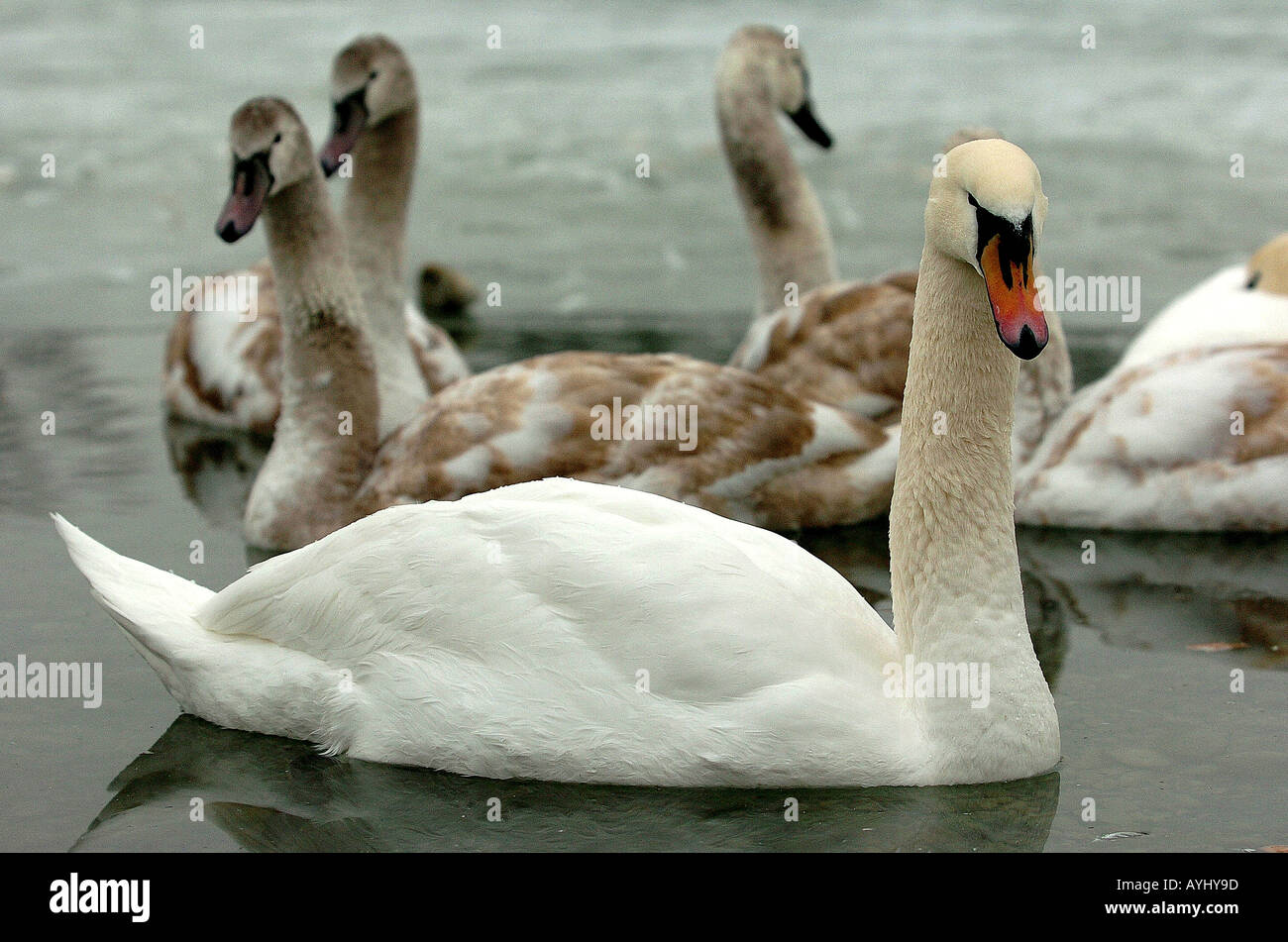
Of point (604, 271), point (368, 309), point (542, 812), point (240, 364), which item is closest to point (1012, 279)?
point (542, 812)

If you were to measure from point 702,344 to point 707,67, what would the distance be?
9.83 metres

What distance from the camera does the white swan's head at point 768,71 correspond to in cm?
980

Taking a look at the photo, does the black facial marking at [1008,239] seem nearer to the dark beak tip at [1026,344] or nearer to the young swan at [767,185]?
the dark beak tip at [1026,344]

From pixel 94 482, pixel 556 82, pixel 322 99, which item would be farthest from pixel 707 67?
pixel 94 482

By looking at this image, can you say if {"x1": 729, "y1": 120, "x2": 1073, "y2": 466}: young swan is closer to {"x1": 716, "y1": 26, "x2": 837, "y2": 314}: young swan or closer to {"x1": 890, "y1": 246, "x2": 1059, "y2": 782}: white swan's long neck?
{"x1": 716, "y1": 26, "x2": 837, "y2": 314}: young swan

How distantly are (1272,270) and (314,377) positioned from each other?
16.1 feet

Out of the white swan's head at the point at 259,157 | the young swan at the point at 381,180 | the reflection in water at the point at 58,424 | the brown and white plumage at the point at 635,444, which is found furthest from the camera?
the young swan at the point at 381,180

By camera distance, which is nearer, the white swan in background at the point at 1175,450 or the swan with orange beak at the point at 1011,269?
the swan with orange beak at the point at 1011,269

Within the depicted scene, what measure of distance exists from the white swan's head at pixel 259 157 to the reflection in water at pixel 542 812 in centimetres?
279

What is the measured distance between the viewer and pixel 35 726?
523 cm

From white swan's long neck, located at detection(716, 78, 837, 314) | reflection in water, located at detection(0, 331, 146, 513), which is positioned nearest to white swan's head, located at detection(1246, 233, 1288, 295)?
white swan's long neck, located at detection(716, 78, 837, 314)

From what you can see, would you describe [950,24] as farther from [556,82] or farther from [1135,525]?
[1135,525]

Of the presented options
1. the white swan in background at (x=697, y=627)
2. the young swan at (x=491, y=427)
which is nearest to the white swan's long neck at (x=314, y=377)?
the young swan at (x=491, y=427)

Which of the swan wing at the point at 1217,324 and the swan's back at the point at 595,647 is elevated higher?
the swan wing at the point at 1217,324
